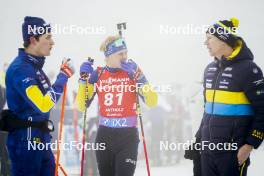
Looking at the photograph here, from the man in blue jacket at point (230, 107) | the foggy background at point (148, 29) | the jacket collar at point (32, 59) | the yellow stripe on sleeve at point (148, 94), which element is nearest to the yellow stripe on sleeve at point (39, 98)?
the jacket collar at point (32, 59)

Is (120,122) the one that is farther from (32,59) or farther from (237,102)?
(237,102)

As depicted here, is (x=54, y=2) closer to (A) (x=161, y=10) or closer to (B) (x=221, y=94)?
(A) (x=161, y=10)

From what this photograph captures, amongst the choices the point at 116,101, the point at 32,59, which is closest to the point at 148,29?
the point at 116,101

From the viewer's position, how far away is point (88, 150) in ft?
22.4

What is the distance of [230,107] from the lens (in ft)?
10.3

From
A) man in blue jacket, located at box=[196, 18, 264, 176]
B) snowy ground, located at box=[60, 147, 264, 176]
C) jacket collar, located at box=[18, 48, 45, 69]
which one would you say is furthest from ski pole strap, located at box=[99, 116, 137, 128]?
snowy ground, located at box=[60, 147, 264, 176]

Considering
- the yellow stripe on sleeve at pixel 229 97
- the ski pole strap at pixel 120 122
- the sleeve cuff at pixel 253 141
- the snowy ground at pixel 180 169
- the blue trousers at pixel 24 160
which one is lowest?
the snowy ground at pixel 180 169

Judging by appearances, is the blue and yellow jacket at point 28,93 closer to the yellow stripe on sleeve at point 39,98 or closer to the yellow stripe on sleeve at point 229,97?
the yellow stripe on sleeve at point 39,98

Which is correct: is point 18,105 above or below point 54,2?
below

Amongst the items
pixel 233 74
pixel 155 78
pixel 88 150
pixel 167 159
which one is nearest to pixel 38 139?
pixel 233 74

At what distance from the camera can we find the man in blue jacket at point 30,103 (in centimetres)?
312

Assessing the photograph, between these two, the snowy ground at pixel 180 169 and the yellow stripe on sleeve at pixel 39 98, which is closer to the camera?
the yellow stripe on sleeve at pixel 39 98

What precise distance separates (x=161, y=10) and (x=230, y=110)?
9768 millimetres

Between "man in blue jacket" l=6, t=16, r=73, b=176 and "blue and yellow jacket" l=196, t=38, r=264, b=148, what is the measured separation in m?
1.37
